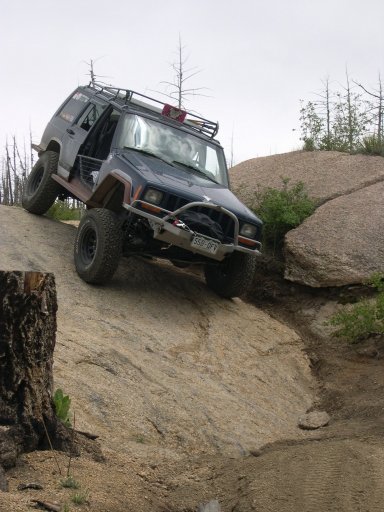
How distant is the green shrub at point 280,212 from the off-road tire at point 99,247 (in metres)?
3.07

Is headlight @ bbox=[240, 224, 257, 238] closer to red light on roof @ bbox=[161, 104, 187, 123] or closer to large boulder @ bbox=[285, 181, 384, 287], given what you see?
large boulder @ bbox=[285, 181, 384, 287]

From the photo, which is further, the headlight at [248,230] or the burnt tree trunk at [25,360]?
the headlight at [248,230]

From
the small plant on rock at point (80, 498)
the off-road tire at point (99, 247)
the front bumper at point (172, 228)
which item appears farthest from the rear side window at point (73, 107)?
the small plant on rock at point (80, 498)

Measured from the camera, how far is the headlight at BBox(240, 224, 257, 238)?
929cm

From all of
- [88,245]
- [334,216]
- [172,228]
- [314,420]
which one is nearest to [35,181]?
[88,245]

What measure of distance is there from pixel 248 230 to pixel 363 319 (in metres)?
1.71

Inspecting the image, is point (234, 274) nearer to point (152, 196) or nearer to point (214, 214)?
point (214, 214)

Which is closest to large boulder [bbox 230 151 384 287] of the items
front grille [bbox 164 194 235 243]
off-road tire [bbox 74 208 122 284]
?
front grille [bbox 164 194 235 243]

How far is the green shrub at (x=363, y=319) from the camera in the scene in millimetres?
9172

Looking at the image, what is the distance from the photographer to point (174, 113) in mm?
10922

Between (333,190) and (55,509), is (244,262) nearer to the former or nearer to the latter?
(333,190)

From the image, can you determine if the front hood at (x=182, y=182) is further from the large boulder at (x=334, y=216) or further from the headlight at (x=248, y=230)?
the large boulder at (x=334, y=216)

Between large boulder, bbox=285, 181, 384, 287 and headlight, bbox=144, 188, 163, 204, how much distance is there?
3.02 meters

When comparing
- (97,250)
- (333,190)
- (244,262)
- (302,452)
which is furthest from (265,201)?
(302,452)
